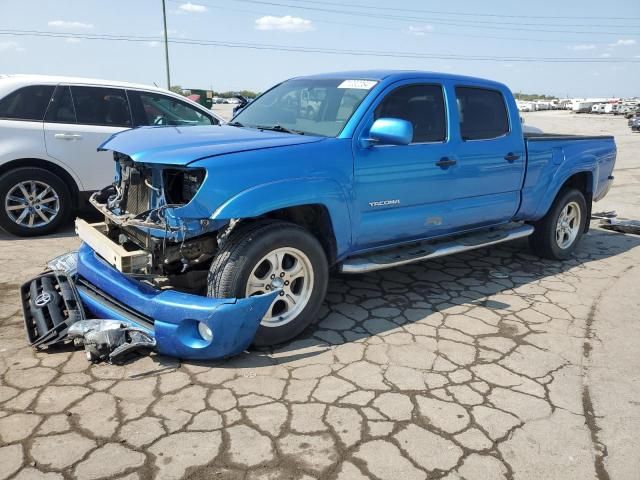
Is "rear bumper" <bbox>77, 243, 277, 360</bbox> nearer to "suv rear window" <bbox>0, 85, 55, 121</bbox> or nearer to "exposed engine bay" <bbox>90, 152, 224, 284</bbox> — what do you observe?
"exposed engine bay" <bbox>90, 152, 224, 284</bbox>

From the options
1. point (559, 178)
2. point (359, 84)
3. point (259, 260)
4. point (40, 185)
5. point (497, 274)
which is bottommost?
point (497, 274)

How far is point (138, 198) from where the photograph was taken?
144 inches

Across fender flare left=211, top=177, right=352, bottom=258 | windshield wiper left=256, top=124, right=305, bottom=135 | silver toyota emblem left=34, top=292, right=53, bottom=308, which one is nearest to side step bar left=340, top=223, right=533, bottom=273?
fender flare left=211, top=177, right=352, bottom=258

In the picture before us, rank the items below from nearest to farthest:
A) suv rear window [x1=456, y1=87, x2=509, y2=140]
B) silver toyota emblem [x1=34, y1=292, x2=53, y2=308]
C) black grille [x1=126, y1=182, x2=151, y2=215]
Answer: black grille [x1=126, y1=182, x2=151, y2=215]
silver toyota emblem [x1=34, y1=292, x2=53, y2=308]
suv rear window [x1=456, y1=87, x2=509, y2=140]

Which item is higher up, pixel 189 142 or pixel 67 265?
pixel 189 142

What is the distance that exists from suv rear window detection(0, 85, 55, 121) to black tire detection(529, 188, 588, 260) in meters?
5.84

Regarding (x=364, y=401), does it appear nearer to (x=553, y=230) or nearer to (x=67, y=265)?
(x=67, y=265)

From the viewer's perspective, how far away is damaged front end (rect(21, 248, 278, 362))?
319 centimetres

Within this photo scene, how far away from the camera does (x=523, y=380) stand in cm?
337

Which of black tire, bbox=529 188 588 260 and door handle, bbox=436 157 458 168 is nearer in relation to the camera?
door handle, bbox=436 157 458 168

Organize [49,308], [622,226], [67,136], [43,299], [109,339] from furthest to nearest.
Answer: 1. [622,226]
2. [67,136]
3. [43,299]
4. [49,308]
5. [109,339]

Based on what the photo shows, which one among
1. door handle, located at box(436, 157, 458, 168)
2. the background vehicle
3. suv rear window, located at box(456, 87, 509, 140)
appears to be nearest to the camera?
door handle, located at box(436, 157, 458, 168)

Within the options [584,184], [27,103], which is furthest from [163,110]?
[584,184]

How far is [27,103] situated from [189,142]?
3.66 m
